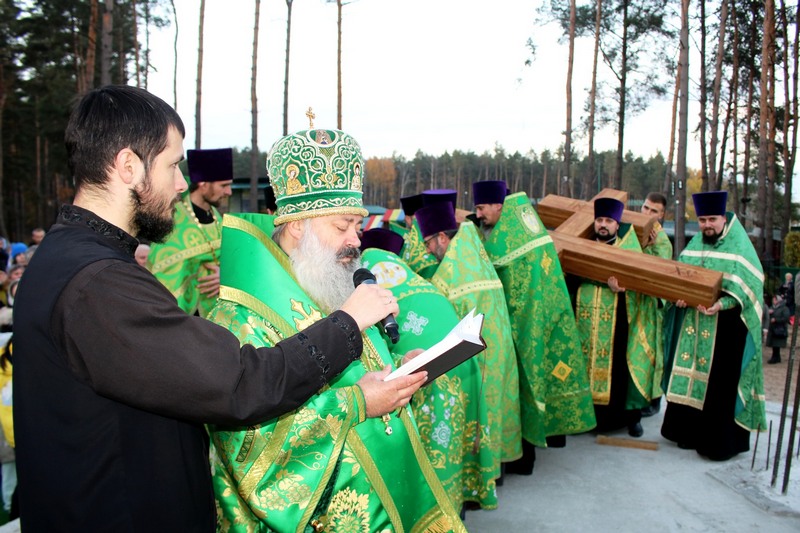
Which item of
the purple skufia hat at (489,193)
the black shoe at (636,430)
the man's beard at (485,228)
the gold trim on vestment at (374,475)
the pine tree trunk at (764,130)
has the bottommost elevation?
the black shoe at (636,430)

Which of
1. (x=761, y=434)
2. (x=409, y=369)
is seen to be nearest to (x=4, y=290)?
(x=409, y=369)

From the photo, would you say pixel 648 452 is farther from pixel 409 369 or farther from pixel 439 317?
pixel 409 369

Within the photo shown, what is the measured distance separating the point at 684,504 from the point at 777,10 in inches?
575

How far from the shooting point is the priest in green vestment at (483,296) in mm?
4043

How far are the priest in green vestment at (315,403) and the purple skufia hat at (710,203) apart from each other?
4.04m

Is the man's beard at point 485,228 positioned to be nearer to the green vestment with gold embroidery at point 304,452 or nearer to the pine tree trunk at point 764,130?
the green vestment with gold embroidery at point 304,452

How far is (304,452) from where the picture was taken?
1785 millimetres

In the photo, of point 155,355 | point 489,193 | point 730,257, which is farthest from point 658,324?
point 155,355

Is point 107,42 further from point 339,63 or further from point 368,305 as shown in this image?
point 368,305

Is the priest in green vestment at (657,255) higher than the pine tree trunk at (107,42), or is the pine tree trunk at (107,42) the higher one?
the pine tree trunk at (107,42)

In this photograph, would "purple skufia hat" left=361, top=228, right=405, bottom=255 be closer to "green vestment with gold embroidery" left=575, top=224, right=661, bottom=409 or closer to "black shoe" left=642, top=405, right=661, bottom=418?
"green vestment with gold embroidery" left=575, top=224, right=661, bottom=409

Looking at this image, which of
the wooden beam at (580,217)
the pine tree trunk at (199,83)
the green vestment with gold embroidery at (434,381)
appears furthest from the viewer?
the pine tree trunk at (199,83)

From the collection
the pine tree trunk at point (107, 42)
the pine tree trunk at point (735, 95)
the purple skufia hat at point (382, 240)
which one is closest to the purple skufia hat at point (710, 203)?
the purple skufia hat at point (382, 240)

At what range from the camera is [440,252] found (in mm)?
4352
